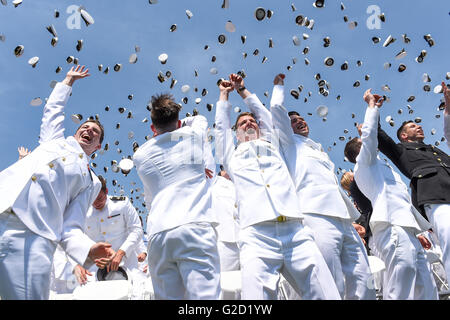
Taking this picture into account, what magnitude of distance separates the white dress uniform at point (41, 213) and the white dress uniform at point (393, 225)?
11.7 feet

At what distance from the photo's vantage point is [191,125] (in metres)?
4.61

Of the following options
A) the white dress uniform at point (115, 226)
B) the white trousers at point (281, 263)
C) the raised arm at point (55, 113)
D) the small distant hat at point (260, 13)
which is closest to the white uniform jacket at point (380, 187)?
the white trousers at point (281, 263)

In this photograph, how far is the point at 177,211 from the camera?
11.9 ft

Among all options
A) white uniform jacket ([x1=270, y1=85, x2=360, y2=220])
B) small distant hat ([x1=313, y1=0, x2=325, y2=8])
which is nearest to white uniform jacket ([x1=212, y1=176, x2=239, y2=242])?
white uniform jacket ([x1=270, y1=85, x2=360, y2=220])

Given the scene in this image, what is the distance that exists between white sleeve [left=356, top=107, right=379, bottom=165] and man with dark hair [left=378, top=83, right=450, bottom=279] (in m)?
0.48

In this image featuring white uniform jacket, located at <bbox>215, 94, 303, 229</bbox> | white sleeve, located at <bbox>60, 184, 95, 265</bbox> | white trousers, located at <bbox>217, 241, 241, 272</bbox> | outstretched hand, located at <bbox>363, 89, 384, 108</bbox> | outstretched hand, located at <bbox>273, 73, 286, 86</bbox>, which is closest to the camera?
white sleeve, located at <bbox>60, 184, 95, 265</bbox>

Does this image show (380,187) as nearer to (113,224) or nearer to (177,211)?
(177,211)

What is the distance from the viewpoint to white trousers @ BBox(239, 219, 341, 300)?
3.53 meters

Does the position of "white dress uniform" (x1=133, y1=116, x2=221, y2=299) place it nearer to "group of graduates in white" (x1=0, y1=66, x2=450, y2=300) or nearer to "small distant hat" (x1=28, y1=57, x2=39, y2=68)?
"group of graduates in white" (x1=0, y1=66, x2=450, y2=300)

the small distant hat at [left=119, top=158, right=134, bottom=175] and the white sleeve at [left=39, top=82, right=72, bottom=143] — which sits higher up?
the white sleeve at [left=39, top=82, right=72, bottom=143]

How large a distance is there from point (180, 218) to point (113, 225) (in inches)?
184
